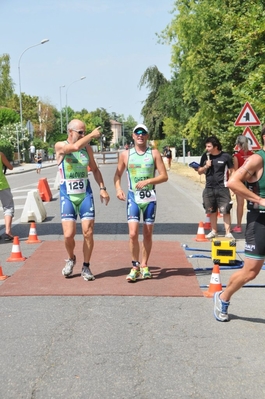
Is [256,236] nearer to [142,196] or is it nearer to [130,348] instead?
[130,348]

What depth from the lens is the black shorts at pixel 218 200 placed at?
415 inches

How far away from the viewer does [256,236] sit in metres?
5.36

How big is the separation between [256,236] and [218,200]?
5.30 m

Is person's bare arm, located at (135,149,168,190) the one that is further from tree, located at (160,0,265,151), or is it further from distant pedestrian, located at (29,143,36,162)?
distant pedestrian, located at (29,143,36,162)

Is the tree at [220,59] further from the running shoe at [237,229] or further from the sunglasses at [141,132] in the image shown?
the sunglasses at [141,132]

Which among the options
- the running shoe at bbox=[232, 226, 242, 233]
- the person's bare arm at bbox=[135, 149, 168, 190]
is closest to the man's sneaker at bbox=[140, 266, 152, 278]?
the person's bare arm at bbox=[135, 149, 168, 190]

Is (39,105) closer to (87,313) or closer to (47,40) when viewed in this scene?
(47,40)

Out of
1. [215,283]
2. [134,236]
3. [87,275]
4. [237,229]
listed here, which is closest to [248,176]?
[215,283]

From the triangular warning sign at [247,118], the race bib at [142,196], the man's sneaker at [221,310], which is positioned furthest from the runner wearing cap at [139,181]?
the triangular warning sign at [247,118]

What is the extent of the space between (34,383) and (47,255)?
524 centimetres

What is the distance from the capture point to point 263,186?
5.25 meters

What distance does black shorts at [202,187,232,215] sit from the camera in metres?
10.5

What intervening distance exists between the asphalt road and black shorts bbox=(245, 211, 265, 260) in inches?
28.1

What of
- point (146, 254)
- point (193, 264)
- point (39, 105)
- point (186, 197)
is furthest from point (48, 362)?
point (39, 105)
